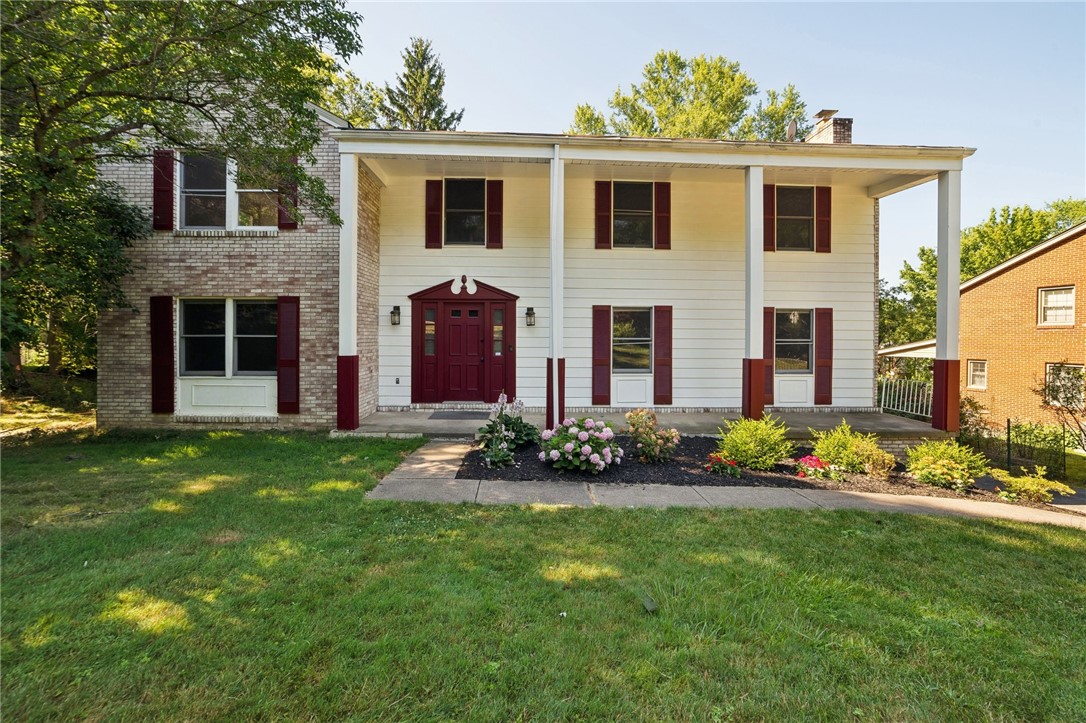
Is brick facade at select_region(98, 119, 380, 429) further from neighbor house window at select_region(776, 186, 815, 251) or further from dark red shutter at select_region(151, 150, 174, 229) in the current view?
neighbor house window at select_region(776, 186, 815, 251)

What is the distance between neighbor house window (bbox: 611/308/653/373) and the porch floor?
1.13m

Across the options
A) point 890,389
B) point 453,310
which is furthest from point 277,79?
point 890,389

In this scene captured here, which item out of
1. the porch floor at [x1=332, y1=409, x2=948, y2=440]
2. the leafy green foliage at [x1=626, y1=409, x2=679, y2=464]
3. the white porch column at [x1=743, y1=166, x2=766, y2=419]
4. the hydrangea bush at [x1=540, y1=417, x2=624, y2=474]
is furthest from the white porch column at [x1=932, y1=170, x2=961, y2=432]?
the hydrangea bush at [x1=540, y1=417, x2=624, y2=474]

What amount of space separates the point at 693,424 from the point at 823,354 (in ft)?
12.3

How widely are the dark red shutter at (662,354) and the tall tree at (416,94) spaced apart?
19.8m

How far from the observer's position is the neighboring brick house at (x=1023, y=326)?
15070 mm

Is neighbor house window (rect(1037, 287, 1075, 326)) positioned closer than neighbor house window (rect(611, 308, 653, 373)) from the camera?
No

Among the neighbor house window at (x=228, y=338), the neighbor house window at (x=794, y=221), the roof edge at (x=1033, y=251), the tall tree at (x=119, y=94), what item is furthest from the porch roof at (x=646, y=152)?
the roof edge at (x=1033, y=251)

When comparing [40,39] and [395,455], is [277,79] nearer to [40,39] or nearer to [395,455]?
[40,39]

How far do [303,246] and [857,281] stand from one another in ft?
37.9

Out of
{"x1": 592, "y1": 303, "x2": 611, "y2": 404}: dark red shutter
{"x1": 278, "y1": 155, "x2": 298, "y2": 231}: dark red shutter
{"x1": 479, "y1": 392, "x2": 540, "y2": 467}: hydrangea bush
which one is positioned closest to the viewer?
{"x1": 479, "y1": 392, "x2": 540, "y2": 467}: hydrangea bush

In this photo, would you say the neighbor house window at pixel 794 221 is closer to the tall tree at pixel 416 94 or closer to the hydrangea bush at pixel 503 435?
the hydrangea bush at pixel 503 435

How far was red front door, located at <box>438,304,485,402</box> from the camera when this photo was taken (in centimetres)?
983

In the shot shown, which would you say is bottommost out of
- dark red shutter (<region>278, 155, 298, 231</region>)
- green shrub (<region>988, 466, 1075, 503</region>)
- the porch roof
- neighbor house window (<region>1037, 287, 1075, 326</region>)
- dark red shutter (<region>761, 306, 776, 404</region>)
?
green shrub (<region>988, 466, 1075, 503</region>)
